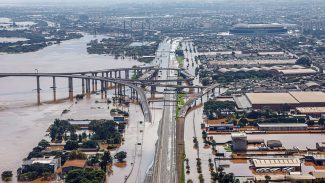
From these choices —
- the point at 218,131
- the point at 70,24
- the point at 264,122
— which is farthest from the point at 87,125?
the point at 70,24

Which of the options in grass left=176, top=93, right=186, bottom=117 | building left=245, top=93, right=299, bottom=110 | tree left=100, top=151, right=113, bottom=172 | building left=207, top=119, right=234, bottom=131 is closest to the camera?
tree left=100, top=151, right=113, bottom=172

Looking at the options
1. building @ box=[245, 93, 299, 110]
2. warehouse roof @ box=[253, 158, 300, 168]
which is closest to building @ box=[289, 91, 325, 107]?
building @ box=[245, 93, 299, 110]

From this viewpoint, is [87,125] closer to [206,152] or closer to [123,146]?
[123,146]

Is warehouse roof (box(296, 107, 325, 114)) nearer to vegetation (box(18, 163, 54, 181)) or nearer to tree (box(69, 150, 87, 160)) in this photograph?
tree (box(69, 150, 87, 160))

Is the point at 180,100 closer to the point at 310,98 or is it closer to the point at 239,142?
the point at 310,98

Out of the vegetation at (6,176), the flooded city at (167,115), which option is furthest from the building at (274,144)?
the vegetation at (6,176)

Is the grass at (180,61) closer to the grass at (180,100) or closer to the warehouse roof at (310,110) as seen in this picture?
the grass at (180,100)

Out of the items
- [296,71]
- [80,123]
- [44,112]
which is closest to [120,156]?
[80,123]
